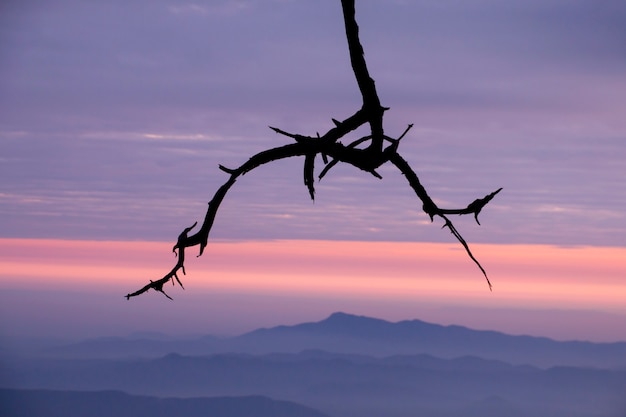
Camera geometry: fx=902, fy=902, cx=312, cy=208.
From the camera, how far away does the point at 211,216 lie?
5.49m

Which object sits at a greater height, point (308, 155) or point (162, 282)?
point (308, 155)

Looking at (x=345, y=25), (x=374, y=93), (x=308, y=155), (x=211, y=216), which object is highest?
(x=345, y=25)

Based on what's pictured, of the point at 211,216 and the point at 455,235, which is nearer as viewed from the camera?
the point at 211,216

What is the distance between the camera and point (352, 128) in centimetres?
572

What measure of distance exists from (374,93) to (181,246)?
1.52m

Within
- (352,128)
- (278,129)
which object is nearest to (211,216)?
(278,129)

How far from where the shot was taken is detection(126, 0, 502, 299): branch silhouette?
215 inches

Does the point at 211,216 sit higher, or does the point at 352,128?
the point at 352,128

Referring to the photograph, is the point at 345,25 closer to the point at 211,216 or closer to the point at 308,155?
the point at 308,155

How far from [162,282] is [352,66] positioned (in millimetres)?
1762

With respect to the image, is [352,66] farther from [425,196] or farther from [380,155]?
[425,196]

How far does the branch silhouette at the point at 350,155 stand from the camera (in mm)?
5473

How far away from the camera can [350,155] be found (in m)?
5.73

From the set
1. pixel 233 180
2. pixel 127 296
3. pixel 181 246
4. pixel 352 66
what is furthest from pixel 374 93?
pixel 127 296
